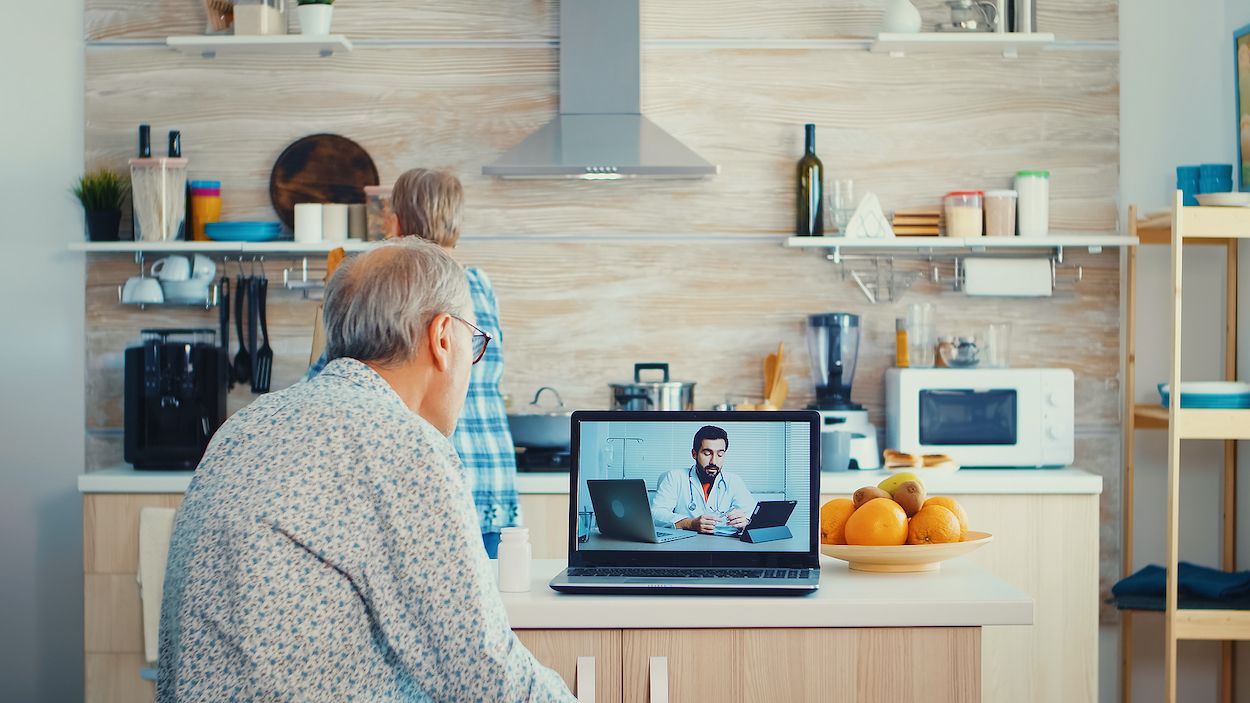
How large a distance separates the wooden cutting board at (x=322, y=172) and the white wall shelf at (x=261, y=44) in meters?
0.27

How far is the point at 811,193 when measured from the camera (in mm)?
3697

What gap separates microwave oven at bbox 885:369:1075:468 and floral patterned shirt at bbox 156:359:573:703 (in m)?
2.39

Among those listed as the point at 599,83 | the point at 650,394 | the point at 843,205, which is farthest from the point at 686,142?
the point at 650,394

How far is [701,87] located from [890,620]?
236 centimetres

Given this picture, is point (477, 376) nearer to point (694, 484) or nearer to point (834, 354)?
point (694, 484)

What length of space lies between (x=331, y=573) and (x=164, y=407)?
2433 mm

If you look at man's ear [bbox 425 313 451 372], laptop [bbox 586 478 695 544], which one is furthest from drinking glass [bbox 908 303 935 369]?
man's ear [bbox 425 313 451 372]

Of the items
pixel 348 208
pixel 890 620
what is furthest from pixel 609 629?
pixel 348 208

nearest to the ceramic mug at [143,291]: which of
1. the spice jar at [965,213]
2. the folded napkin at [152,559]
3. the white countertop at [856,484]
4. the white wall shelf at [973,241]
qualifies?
the white countertop at [856,484]

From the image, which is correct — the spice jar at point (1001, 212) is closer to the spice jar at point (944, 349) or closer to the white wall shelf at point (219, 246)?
the spice jar at point (944, 349)

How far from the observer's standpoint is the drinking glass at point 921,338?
3680 millimetres

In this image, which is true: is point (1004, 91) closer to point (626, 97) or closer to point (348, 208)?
point (626, 97)

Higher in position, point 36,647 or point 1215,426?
point 1215,426

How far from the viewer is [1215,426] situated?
3.12 metres
